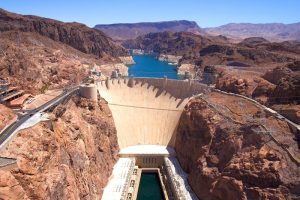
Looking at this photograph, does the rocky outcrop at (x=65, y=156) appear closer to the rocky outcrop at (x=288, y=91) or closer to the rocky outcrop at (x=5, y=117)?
the rocky outcrop at (x=5, y=117)

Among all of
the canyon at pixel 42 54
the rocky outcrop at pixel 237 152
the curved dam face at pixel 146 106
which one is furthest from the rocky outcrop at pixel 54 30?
the rocky outcrop at pixel 237 152

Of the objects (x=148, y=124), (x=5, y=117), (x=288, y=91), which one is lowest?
(x=148, y=124)

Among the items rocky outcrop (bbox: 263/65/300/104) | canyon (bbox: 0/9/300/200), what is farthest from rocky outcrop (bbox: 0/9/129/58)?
rocky outcrop (bbox: 263/65/300/104)

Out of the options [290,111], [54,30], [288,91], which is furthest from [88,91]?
[54,30]

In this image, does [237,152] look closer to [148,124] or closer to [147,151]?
[147,151]

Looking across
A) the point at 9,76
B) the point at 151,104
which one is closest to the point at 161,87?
the point at 151,104

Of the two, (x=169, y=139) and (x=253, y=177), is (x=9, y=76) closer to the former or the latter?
(x=169, y=139)
